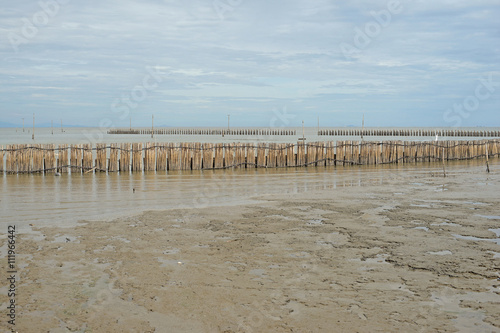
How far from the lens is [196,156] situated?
17.8 m

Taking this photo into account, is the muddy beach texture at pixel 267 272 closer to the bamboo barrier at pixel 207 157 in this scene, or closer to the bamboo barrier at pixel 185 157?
the bamboo barrier at pixel 185 157

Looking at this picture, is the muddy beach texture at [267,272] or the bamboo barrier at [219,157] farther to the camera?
the bamboo barrier at [219,157]

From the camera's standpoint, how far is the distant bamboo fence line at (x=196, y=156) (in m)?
16.2

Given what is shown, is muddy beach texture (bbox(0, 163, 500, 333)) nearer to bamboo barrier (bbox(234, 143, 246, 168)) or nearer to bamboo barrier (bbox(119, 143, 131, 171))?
bamboo barrier (bbox(119, 143, 131, 171))

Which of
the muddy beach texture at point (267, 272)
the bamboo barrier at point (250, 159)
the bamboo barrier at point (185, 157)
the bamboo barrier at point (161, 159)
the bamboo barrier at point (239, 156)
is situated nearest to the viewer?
the muddy beach texture at point (267, 272)

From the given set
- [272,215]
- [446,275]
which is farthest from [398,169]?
[446,275]

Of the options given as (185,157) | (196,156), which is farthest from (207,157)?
(185,157)

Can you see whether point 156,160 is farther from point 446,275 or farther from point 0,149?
point 446,275

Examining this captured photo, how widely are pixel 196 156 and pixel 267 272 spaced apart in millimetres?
12617

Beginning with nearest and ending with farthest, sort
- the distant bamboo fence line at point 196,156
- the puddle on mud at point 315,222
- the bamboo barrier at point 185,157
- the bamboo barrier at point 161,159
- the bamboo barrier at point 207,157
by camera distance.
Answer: the puddle on mud at point 315,222
the distant bamboo fence line at point 196,156
the bamboo barrier at point 161,159
the bamboo barrier at point 185,157
the bamboo barrier at point 207,157

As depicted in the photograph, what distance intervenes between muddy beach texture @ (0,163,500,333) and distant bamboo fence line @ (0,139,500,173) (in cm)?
833

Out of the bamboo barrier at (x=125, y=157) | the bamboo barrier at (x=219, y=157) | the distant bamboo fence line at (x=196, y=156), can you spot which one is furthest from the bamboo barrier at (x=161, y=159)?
the bamboo barrier at (x=219, y=157)

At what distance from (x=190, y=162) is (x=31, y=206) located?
827 centimetres

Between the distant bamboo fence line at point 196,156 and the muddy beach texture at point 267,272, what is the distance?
8328 millimetres
